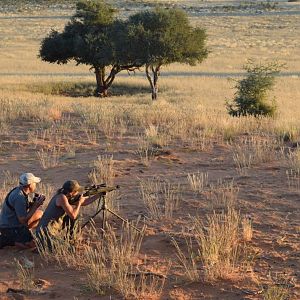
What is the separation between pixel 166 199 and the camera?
9.13m

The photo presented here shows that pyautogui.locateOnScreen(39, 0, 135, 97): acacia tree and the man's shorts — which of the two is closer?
the man's shorts

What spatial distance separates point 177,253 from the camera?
285 inches

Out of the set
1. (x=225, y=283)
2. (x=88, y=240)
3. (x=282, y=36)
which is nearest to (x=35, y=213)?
(x=88, y=240)

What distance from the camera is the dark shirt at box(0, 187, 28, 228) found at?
7.98 metres

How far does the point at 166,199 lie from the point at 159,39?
78.9ft

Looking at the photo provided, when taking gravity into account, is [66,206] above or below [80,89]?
above

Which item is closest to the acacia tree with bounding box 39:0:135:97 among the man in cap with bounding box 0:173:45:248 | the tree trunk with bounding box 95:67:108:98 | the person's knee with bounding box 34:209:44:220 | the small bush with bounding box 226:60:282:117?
the tree trunk with bounding box 95:67:108:98

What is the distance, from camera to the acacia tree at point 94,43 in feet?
112

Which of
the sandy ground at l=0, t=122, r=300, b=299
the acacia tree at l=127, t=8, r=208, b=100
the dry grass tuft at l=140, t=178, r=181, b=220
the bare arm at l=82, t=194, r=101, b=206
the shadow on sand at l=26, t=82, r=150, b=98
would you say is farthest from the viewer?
the shadow on sand at l=26, t=82, r=150, b=98

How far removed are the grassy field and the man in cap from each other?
0.17 m

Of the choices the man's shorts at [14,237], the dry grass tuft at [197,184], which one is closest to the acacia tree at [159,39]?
the dry grass tuft at [197,184]

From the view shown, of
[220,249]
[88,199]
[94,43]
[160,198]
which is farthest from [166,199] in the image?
[94,43]

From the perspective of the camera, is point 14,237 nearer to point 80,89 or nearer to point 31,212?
point 31,212

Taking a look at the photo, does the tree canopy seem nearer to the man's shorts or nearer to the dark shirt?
the dark shirt
